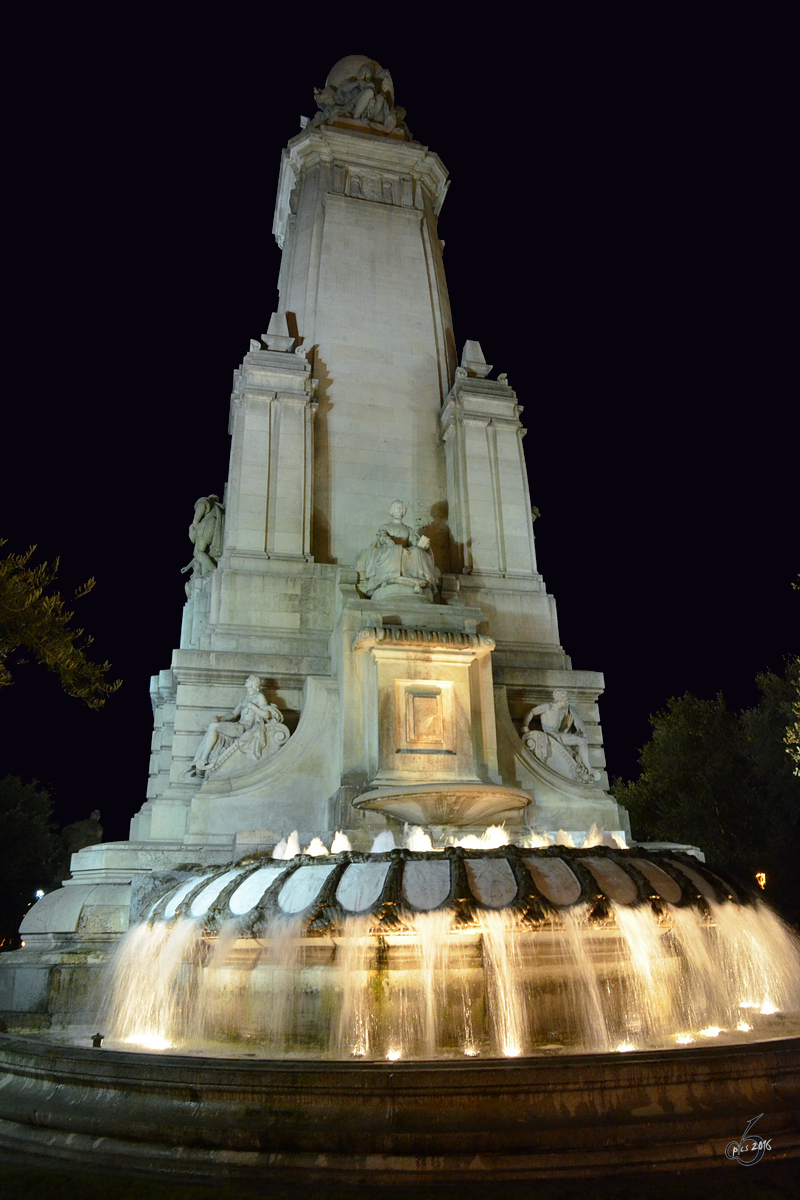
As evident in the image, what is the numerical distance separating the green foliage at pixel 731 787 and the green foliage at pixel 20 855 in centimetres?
2755

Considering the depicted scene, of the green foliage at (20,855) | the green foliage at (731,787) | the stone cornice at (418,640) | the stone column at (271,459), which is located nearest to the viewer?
the stone cornice at (418,640)

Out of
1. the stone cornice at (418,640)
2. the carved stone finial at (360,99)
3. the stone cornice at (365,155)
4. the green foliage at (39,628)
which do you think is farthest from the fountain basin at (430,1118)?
the carved stone finial at (360,99)

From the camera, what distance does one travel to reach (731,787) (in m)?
34.2

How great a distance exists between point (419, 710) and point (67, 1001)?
6.91 m

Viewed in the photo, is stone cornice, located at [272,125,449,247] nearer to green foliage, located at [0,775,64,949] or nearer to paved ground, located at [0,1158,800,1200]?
paved ground, located at [0,1158,800,1200]

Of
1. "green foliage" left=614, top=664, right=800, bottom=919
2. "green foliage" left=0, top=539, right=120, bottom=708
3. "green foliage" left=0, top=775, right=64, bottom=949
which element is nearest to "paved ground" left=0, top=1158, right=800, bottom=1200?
"green foliage" left=0, top=539, right=120, bottom=708

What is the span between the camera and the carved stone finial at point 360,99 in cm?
2695

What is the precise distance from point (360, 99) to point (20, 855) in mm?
33139

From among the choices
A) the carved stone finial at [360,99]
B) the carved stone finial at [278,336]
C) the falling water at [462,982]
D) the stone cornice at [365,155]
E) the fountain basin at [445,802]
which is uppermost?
the carved stone finial at [360,99]

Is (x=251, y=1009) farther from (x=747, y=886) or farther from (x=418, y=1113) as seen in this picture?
(x=747, y=886)

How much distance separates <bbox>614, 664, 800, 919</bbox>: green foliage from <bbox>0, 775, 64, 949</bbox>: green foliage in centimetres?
2755

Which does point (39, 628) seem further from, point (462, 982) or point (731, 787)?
point (731, 787)

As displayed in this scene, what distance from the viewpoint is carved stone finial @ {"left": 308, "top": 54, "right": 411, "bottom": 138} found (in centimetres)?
2695

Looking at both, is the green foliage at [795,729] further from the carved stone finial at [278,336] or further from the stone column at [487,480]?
the carved stone finial at [278,336]
